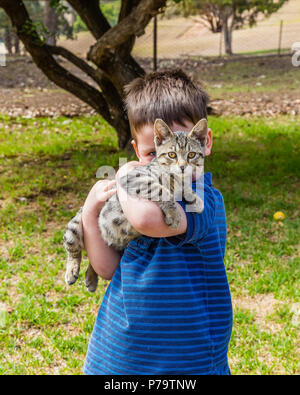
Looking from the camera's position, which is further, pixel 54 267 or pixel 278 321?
pixel 54 267

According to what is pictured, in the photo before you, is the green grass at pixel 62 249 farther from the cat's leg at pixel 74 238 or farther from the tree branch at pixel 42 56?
the cat's leg at pixel 74 238

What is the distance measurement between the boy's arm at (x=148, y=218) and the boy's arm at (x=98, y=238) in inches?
11.9

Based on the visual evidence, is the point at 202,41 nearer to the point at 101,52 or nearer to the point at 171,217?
the point at 101,52

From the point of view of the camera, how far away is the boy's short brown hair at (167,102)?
2.16 metres

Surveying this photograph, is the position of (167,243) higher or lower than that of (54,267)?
higher

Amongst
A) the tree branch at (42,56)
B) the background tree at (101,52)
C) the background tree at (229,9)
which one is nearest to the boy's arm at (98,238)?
the background tree at (101,52)

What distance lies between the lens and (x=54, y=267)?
5.11m

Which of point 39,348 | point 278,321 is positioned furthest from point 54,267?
point 278,321

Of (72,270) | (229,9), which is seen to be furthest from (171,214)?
(229,9)

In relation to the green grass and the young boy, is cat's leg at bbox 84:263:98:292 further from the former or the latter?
the green grass

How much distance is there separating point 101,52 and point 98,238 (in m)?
5.68

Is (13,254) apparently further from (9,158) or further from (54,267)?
(9,158)

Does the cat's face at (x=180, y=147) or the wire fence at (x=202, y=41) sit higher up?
the cat's face at (x=180, y=147)
